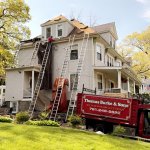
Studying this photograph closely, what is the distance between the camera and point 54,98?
27078 millimetres

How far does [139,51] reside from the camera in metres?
55.8

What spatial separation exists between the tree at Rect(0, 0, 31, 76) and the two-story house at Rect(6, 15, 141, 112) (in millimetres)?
1372

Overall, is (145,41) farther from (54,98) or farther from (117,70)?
(54,98)

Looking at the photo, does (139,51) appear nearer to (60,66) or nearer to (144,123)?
(60,66)

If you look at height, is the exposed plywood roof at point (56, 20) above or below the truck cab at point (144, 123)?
above

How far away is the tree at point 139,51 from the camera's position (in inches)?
2068

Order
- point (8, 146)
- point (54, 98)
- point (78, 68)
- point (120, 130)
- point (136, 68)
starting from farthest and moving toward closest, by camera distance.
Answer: point (136, 68), point (78, 68), point (54, 98), point (120, 130), point (8, 146)

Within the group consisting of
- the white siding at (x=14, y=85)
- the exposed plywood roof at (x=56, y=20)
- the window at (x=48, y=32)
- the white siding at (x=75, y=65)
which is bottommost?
the white siding at (x=14, y=85)

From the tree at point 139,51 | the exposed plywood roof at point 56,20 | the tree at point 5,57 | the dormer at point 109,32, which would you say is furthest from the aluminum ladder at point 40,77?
the tree at point 139,51

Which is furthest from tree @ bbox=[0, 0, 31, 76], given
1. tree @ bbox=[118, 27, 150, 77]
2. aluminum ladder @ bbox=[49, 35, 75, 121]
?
tree @ bbox=[118, 27, 150, 77]

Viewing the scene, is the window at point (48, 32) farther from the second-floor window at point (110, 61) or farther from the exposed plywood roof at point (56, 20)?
the second-floor window at point (110, 61)

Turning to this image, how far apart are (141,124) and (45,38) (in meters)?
18.6

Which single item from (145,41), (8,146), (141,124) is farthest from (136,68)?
(8,146)

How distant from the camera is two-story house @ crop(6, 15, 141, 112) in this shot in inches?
1131
